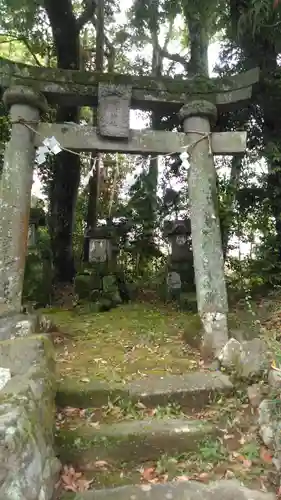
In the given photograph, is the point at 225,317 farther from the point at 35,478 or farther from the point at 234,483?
the point at 35,478

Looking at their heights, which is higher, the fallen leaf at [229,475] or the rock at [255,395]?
the rock at [255,395]

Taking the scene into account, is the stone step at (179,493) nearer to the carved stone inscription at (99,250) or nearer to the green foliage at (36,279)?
the green foliage at (36,279)

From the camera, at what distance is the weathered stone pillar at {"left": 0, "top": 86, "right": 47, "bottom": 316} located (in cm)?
491

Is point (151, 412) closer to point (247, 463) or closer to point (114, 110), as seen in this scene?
point (247, 463)

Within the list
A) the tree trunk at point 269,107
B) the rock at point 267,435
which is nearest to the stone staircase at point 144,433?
the rock at point 267,435

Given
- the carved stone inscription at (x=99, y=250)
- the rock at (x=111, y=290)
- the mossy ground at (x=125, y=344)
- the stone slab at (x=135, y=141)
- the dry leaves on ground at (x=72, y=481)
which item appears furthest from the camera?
the carved stone inscription at (x=99, y=250)

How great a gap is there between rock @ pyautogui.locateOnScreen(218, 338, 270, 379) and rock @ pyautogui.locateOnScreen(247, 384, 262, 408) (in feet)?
0.36

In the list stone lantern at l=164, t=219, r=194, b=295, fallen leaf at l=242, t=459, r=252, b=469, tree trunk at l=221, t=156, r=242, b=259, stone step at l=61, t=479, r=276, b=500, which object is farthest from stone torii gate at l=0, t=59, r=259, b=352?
stone lantern at l=164, t=219, r=194, b=295

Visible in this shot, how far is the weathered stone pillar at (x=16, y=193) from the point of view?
491cm

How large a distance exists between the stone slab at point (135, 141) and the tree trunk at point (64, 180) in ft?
16.1

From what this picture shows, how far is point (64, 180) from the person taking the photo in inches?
416

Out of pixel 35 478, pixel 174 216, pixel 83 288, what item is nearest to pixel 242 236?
pixel 174 216

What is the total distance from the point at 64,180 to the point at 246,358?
7.85 m

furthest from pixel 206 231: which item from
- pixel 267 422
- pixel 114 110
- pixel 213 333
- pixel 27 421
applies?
pixel 27 421
